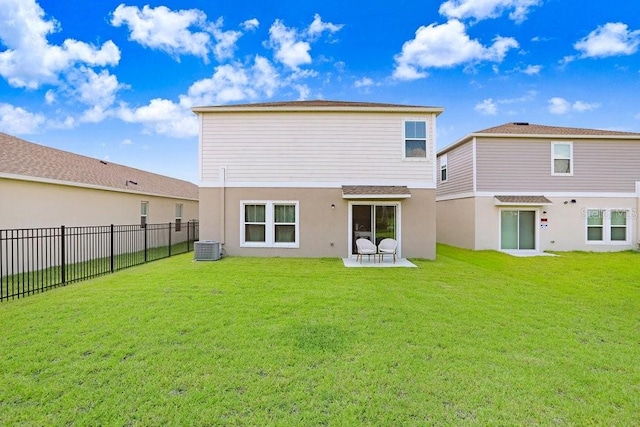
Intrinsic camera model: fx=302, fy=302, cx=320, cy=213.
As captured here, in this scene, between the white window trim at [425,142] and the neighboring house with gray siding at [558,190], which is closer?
the white window trim at [425,142]

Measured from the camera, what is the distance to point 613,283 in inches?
325

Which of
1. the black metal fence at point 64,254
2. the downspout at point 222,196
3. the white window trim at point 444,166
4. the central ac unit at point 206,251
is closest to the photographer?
the black metal fence at point 64,254

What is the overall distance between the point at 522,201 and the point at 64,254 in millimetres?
18083

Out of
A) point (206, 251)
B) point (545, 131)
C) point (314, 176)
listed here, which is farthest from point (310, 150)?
point (545, 131)

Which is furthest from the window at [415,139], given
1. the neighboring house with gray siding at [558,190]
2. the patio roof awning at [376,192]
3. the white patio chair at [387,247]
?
the neighboring house with gray siding at [558,190]

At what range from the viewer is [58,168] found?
12.3 meters

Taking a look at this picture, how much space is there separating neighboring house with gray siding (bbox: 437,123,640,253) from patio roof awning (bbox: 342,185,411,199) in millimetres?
5754

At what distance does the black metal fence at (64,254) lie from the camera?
807 centimetres

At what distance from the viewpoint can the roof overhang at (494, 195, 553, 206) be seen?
14.4m

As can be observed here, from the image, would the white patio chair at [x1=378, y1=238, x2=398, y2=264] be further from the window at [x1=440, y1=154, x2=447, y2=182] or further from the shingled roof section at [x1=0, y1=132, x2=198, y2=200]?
the shingled roof section at [x1=0, y1=132, x2=198, y2=200]

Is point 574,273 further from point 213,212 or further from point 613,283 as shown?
point 213,212

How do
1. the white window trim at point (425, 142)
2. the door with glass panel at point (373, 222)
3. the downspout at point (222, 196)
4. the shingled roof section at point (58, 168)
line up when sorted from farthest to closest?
the downspout at point (222, 196)
the door with glass panel at point (373, 222)
the white window trim at point (425, 142)
the shingled roof section at point (58, 168)

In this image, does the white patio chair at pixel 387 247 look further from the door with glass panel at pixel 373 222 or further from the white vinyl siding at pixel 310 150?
the white vinyl siding at pixel 310 150

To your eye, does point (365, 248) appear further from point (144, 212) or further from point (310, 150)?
point (144, 212)
